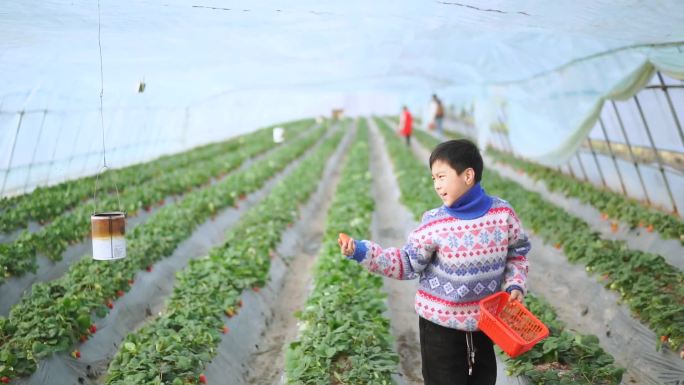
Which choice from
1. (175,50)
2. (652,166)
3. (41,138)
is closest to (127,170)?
(41,138)

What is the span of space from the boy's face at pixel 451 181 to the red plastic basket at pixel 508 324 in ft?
1.81

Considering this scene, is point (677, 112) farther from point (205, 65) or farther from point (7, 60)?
point (7, 60)

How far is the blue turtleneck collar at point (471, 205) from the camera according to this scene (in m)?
2.78

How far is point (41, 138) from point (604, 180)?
37.2 feet

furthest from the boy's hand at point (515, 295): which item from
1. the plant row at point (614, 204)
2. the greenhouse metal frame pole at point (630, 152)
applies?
the greenhouse metal frame pole at point (630, 152)

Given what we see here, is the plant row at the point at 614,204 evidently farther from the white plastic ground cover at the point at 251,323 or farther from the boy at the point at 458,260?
the boy at the point at 458,260

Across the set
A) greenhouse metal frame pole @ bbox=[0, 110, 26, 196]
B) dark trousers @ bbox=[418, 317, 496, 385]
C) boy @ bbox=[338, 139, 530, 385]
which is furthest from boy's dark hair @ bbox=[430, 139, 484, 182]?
greenhouse metal frame pole @ bbox=[0, 110, 26, 196]

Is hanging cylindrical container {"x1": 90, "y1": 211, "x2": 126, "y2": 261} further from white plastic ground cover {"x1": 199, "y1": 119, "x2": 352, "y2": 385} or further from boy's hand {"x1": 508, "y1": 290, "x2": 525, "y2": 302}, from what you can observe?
boy's hand {"x1": 508, "y1": 290, "x2": 525, "y2": 302}

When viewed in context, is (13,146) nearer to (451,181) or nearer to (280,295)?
(280,295)

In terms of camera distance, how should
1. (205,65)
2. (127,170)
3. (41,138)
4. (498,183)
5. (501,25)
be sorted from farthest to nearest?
(127,170)
(498,183)
(41,138)
(205,65)
(501,25)

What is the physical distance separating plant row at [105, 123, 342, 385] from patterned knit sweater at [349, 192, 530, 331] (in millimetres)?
1984

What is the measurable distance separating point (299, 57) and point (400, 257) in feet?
20.5

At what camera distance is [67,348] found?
464 cm

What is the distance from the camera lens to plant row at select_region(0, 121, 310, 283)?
252 inches
